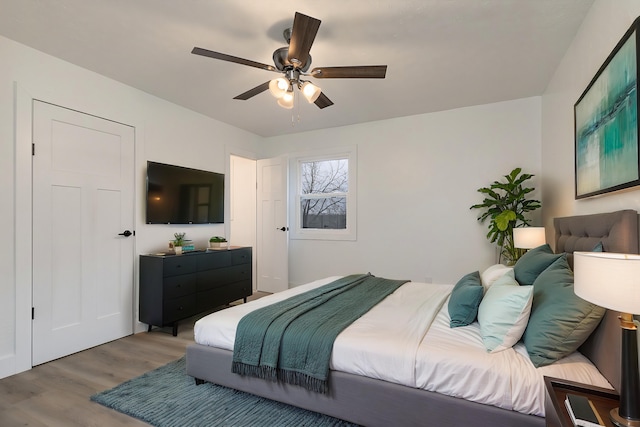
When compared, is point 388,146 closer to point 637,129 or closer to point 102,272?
point 637,129

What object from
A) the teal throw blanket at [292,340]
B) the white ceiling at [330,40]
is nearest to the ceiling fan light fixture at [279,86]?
the white ceiling at [330,40]

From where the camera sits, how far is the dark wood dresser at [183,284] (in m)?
3.16

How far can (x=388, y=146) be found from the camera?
4371 millimetres

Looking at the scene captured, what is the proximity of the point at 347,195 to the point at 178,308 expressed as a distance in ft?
8.82

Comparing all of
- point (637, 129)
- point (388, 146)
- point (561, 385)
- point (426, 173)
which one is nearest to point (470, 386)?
point (561, 385)

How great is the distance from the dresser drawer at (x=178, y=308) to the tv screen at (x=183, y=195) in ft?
2.96

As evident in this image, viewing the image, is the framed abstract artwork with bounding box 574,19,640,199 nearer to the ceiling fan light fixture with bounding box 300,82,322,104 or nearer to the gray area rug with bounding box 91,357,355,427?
the ceiling fan light fixture with bounding box 300,82,322,104

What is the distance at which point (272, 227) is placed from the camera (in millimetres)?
4984

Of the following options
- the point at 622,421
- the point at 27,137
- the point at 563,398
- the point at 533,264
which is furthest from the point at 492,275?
the point at 27,137

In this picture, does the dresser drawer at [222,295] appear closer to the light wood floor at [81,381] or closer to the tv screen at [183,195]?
the light wood floor at [81,381]

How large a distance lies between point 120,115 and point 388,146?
3.25m

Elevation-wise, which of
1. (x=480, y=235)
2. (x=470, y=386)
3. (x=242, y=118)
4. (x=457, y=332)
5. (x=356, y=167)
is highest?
(x=242, y=118)

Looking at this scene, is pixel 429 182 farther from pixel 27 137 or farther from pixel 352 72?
pixel 27 137

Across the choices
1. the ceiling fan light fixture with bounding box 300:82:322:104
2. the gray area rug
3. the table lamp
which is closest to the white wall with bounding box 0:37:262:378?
the gray area rug
